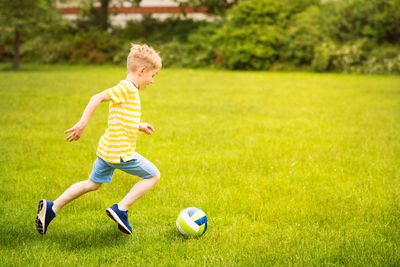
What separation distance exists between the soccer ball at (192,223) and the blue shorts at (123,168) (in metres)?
0.48

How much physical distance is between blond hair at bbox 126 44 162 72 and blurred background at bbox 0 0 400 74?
1855cm

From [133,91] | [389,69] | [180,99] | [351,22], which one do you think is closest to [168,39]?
[351,22]

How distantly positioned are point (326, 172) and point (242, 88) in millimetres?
8834

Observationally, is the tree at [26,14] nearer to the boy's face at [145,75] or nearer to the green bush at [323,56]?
the green bush at [323,56]

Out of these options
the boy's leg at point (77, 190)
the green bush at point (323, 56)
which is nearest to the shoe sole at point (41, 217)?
the boy's leg at point (77, 190)

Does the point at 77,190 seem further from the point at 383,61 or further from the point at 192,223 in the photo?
the point at 383,61

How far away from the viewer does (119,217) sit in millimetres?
3391

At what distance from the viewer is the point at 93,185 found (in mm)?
3488

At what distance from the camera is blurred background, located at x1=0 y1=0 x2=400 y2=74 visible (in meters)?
20.4

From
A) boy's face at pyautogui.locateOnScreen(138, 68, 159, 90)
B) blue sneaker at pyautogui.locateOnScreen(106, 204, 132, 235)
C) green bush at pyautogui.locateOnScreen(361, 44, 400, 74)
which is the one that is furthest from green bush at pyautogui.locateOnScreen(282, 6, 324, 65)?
blue sneaker at pyautogui.locateOnScreen(106, 204, 132, 235)

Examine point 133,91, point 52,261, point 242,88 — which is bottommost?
point 242,88

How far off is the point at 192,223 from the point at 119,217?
2.06ft

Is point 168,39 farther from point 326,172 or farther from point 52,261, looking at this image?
point 52,261

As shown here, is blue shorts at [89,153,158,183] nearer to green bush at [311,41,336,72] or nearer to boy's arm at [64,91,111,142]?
boy's arm at [64,91,111,142]
